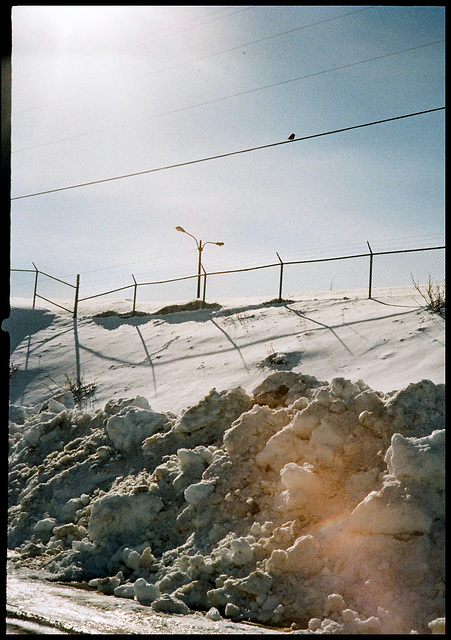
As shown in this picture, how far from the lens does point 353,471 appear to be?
5695 mm

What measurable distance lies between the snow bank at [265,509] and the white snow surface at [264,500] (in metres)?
0.01

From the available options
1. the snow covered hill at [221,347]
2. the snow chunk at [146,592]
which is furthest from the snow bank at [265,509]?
the snow covered hill at [221,347]

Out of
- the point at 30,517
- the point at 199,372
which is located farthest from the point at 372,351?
the point at 30,517

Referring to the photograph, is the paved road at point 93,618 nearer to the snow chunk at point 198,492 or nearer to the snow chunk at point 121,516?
the snow chunk at point 121,516

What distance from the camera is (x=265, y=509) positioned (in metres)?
5.86

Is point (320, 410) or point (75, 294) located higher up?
point (75, 294)

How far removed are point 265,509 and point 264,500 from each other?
12 centimetres

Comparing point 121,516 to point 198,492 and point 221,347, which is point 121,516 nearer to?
point 198,492

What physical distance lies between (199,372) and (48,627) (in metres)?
9.28

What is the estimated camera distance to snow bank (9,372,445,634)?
4664 mm

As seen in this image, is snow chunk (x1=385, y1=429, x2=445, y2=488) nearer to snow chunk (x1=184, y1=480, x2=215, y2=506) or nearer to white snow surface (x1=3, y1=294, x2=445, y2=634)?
white snow surface (x1=3, y1=294, x2=445, y2=634)

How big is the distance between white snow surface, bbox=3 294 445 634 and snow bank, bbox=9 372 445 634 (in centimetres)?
1

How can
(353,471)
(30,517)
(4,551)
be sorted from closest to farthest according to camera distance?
(4,551) → (353,471) → (30,517)

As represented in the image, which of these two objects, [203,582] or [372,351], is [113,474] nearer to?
[203,582]
